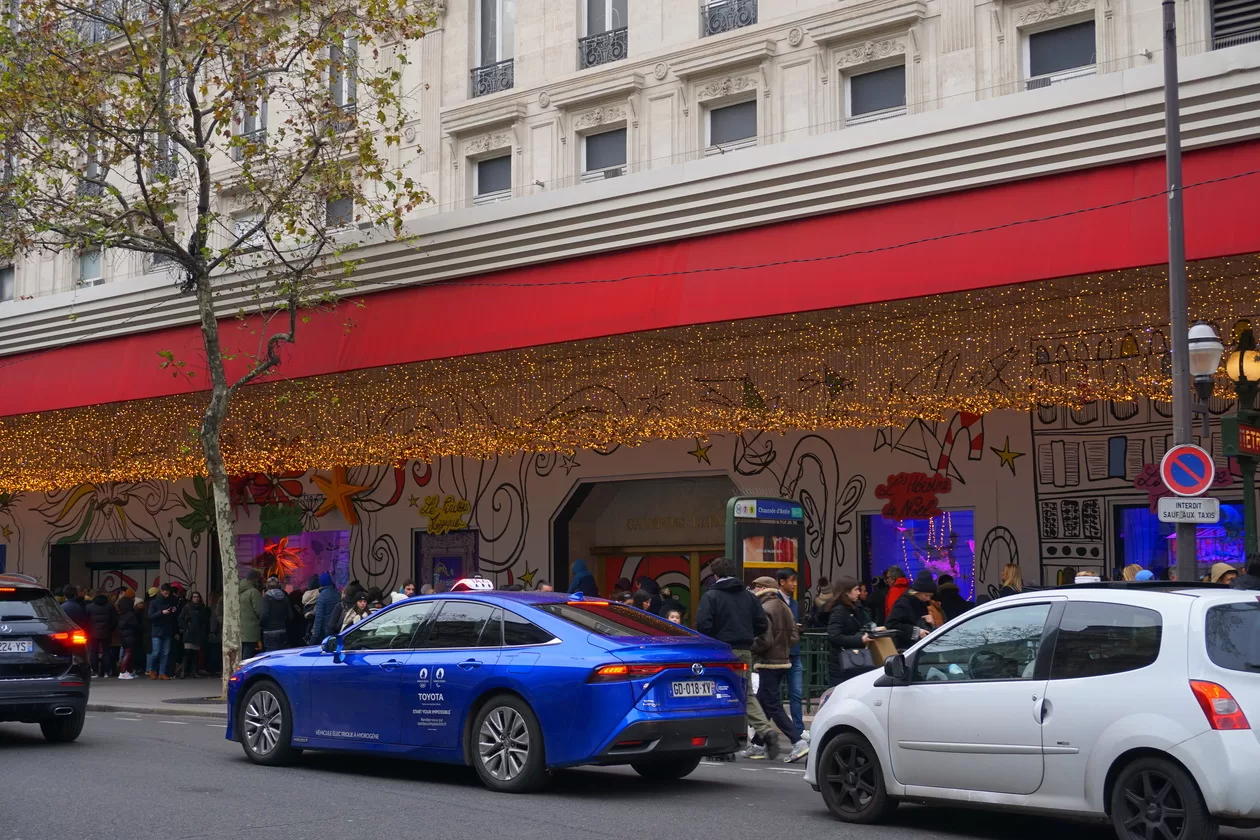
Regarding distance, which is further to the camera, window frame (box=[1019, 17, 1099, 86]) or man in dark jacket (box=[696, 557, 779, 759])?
window frame (box=[1019, 17, 1099, 86])

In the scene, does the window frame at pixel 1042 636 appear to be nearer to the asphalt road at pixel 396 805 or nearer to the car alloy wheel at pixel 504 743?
the asphalt road at pixel 396 805

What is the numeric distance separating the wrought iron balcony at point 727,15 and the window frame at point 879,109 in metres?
1.98

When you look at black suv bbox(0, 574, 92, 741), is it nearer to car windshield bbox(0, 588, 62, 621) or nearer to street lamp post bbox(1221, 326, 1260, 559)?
car windshield bbox(0, 588, 62, 621)

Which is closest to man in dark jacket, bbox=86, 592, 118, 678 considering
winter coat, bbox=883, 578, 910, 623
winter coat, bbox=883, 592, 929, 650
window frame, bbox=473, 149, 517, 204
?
window frame, bbox=473, 149, 517, 204

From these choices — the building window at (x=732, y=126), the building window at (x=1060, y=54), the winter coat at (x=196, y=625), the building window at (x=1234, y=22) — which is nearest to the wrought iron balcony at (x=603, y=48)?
the building window at (x=732, y=126)

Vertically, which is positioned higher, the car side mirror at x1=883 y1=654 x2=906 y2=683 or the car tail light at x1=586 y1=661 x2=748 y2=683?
the car side mirror at x1=883 y1=654 x2=906 y2=683

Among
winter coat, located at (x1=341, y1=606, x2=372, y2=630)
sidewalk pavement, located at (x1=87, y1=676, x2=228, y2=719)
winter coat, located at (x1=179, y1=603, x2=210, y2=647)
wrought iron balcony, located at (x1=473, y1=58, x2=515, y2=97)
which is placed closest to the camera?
winter coat, located at (x1=341, y1=606, x2=372, y2=630)

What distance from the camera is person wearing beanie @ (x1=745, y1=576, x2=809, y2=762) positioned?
39.4ft

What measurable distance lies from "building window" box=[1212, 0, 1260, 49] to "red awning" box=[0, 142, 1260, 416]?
5097 mm

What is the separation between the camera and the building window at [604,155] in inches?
914

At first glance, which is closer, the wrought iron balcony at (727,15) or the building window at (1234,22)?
the building window at (1234,22)

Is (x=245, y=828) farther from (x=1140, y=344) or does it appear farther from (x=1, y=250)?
(x=1, y=250)

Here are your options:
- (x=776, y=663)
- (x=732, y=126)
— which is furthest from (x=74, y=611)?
(x=776, y=663)

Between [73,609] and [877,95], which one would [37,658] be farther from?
[877,95]
